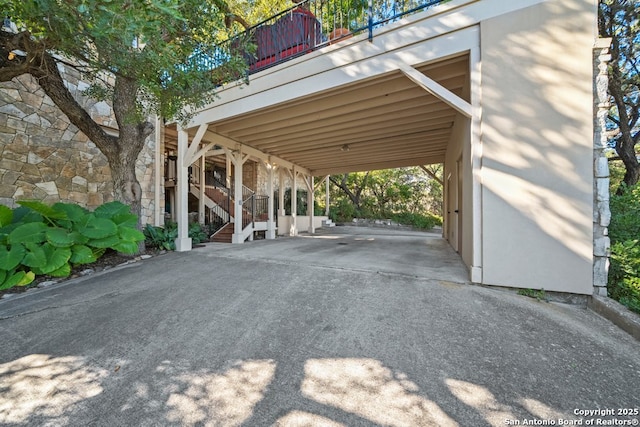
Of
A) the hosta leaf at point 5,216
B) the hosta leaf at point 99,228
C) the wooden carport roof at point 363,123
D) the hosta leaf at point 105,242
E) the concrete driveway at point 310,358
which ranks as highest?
the wooden carport roof at point 363,123

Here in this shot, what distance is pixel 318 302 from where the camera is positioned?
2.46m

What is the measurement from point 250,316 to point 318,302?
25.1 inches

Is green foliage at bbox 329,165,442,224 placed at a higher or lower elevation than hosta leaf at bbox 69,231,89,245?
higher

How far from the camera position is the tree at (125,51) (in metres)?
1.89

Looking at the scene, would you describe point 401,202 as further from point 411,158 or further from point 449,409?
point 449,409

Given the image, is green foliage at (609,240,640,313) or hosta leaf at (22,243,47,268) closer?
green foliage at (609,240,640,313)

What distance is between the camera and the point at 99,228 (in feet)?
11.5

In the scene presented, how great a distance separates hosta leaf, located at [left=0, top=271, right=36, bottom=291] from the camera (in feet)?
9.16

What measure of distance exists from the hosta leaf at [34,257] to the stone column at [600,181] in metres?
5.88

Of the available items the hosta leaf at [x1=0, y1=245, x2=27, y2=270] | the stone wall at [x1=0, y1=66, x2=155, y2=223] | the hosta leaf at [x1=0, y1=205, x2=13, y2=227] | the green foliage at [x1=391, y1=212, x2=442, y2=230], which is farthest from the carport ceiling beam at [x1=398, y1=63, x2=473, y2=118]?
the green foliage at [x1=391, y1=212, x2=442, y2=230]

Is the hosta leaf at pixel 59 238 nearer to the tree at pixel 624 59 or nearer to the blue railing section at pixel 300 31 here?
the blue railing section at pixel 300 31

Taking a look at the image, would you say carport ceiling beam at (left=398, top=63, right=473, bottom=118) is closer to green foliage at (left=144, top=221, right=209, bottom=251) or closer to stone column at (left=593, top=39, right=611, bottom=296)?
stone column at (left=593, top=39, right=611, bottom=296)

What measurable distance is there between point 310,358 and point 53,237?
3.57 metres

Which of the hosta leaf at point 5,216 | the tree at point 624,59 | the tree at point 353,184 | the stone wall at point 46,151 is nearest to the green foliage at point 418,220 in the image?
the tree at point 353,184
